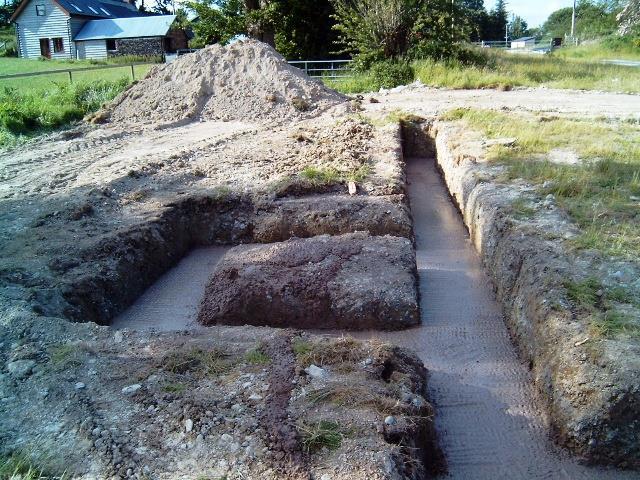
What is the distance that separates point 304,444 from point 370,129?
882 centimetres

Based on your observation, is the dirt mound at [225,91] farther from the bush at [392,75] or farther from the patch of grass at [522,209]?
the patch of grass at [522,209]

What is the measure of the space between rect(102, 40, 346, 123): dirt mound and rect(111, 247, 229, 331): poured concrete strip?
272 inches

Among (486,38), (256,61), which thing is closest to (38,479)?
(256,61)

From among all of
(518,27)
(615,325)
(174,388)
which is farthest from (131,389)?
(518,27)

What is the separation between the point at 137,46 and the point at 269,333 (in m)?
34.2

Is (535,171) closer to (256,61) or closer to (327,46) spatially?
(256,61)

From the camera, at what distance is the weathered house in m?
34.7

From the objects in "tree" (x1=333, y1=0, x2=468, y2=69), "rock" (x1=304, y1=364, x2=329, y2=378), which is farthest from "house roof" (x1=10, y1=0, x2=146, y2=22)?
"rock" (x1=304, y1=364, x2=329, y2=378)

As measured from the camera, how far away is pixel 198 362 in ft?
12.9

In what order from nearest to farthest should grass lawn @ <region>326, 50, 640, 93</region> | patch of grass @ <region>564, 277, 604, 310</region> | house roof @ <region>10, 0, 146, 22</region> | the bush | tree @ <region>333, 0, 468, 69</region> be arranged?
patch of grass @ <region>564, 277, 604, 310</region> < grass lawn @ <region>326, 50, 640, 93</region> < the bush < tree @ <region>333, 0, 468, 69</region> < house roof @ <region>10, 0, 146, 22</region>

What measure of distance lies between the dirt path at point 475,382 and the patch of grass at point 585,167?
1.21 metres

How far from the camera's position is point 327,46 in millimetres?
24938

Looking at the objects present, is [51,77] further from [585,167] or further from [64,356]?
[64,356]

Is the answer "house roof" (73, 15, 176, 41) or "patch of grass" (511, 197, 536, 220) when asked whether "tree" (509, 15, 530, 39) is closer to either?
"house roof" (73, 15, 176, 41)
